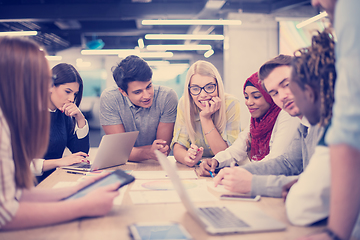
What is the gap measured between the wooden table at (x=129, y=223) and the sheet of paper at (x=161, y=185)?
185 mm

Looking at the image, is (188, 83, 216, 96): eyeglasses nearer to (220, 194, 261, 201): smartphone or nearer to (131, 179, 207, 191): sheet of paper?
(131, 179, 207, 191): sheet of paper

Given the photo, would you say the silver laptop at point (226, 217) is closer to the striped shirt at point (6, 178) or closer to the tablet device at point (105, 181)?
the tablet device at point (105, 181)

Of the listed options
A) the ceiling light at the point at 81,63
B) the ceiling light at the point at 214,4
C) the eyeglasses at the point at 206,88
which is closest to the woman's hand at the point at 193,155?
the eyeglasses at the point at 206,88

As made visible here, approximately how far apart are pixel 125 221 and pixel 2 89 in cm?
60

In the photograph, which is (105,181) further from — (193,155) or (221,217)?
(193,155)

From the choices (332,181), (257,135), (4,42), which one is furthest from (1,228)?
(257,135)

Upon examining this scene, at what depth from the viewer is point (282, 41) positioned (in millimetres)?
6582

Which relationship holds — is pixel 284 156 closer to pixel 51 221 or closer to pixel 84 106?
pixel 51 221

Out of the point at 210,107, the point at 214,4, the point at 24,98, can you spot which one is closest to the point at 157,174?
the point at 210,107

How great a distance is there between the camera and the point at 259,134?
2066 millimetres

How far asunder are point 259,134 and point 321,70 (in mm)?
1127

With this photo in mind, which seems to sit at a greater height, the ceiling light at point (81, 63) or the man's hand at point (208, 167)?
the ceiling light at point (81, 63)

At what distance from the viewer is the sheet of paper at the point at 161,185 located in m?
1.46

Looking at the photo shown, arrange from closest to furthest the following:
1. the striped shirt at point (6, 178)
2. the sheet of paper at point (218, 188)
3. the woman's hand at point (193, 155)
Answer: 1. the striped shirt at point (6, 178)
2. the sheet of paper at point (218, 188)
3. the woman's hand at point (193, 155)
